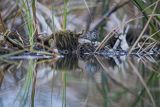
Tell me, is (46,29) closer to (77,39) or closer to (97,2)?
(77,39)

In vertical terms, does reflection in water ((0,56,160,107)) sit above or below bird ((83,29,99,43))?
below

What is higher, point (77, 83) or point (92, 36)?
point (92, 36)

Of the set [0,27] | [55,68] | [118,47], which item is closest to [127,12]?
[118,47]

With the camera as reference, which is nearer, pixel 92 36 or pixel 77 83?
pixel 77 83

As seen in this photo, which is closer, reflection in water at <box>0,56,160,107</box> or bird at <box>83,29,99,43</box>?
reflection in water at <box>0,56,160,107</box>

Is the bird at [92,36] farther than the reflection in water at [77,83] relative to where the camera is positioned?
Yes

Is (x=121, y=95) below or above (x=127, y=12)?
below

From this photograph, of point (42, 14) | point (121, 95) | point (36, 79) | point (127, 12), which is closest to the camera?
point (121, 95)

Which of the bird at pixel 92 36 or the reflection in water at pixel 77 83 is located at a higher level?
the bird at pixel 92 36
